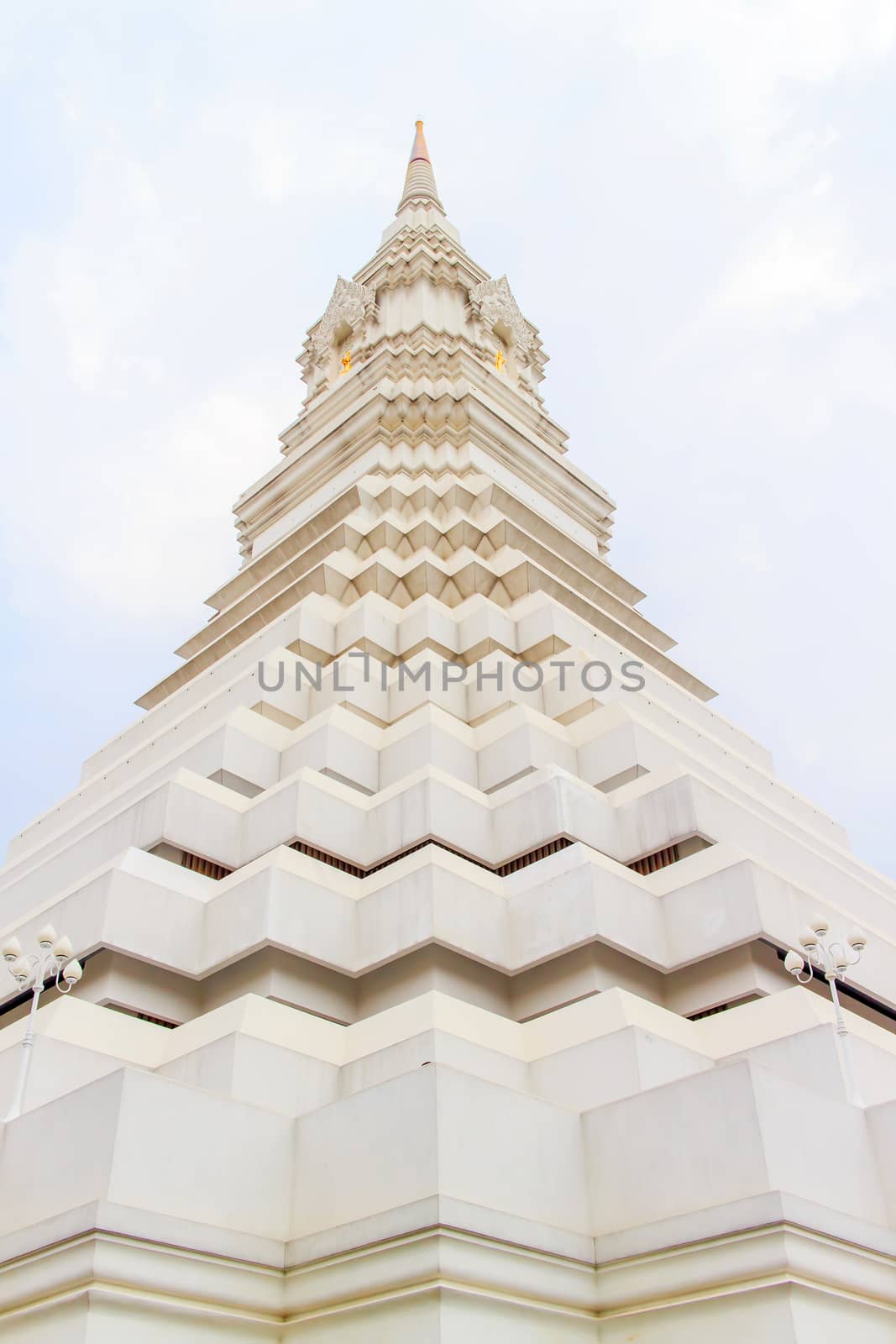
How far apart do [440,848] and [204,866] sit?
3481 mm

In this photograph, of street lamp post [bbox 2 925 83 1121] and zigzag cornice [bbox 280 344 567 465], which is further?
zigzag cornice [bbox 280 344 567 465]

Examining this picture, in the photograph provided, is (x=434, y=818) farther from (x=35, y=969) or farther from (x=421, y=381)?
(x=421, y=381)

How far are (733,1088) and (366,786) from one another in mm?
9057

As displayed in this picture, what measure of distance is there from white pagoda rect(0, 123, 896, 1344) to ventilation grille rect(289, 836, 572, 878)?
0.08 m

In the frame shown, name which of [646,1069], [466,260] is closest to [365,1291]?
[646,1069]

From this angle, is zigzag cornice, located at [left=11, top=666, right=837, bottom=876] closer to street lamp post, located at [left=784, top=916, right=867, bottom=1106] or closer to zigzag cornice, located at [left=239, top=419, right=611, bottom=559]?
street lamp post, located at [left=784, top=916, right=867, bottom=1106]

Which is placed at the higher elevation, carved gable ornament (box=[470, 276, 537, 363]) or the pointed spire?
the pointed spire

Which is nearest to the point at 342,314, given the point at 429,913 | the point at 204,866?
the point at 204,866

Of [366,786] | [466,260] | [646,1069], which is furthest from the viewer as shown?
[466,260]

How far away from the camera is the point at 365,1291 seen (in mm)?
9352

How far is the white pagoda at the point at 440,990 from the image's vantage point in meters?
9.34

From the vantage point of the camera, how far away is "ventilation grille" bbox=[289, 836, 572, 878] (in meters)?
16.0

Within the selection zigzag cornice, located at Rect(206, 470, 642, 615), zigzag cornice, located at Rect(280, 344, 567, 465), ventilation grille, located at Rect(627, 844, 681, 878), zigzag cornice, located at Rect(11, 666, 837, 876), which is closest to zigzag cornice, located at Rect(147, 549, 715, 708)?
zigzag cornice, located at Rect(206, 470, 642, 615)

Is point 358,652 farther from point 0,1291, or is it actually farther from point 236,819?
point 0,1291
